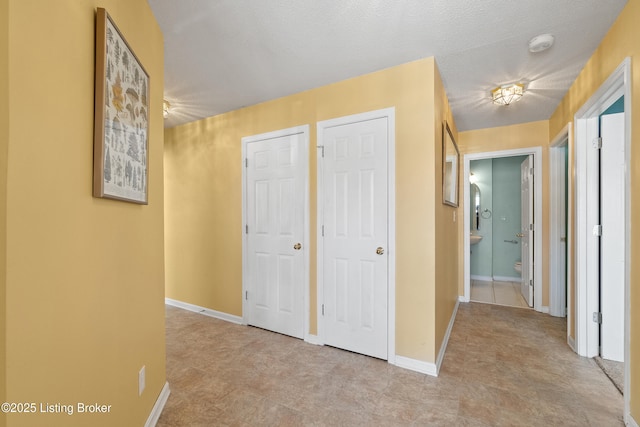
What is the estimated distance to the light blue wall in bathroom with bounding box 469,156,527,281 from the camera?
525 centimetres

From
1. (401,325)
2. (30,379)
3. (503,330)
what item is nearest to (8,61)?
(30,379)

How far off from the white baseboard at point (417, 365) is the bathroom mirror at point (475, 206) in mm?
4103

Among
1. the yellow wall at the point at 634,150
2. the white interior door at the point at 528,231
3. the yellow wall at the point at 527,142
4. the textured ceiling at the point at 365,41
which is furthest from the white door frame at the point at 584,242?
the white interior door at the point at 528,231

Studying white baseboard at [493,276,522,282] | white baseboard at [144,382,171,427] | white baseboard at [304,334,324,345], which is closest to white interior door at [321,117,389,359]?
white baseboard at [304,334,324,345]

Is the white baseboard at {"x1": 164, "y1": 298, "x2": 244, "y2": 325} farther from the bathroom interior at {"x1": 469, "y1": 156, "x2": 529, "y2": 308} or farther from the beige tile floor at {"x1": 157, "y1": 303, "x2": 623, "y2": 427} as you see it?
the bathroom interior at {"x1": 469, "y1": 156, "x2": 529, "y2": 308}

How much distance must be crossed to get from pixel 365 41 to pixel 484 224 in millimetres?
4714

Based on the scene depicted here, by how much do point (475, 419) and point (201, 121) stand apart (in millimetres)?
3912

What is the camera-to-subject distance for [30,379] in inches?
29.7

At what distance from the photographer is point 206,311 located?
3.54m

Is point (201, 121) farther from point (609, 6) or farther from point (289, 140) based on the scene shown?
point (609, 6)

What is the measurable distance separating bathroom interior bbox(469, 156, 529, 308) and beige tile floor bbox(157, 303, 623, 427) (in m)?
2.72

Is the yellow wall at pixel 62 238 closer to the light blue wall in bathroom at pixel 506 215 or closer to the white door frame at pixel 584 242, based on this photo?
the white door frame at pixel 584 242

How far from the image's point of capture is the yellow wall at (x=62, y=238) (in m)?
0.72

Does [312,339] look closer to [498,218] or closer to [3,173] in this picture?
[3,173]
